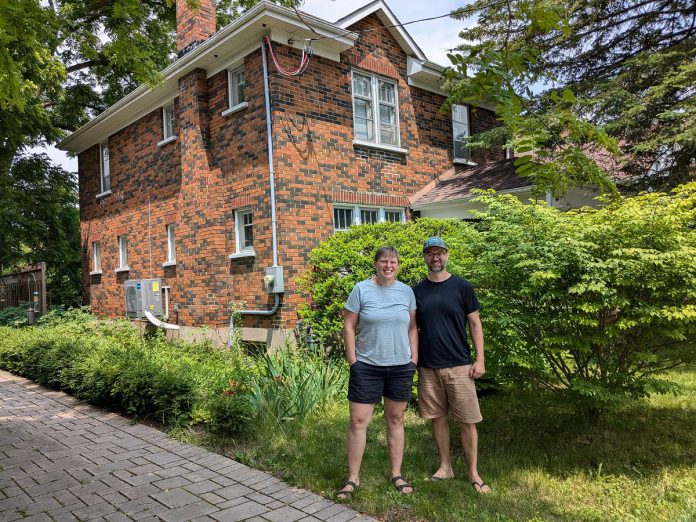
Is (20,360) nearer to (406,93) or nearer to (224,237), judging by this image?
(224,237)

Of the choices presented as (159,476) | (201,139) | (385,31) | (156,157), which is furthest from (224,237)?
(159,476)

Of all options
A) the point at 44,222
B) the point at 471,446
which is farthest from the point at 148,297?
the point at 471,446

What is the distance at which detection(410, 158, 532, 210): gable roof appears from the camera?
11062 millimetres

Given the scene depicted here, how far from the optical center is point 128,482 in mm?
4488

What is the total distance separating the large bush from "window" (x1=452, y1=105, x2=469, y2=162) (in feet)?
29.3

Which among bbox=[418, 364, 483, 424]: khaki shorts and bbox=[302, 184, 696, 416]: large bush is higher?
bbox=[302, 184, 696, 416]: large bush

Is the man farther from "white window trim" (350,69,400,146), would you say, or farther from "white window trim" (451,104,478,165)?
"white window trim" (451,104,478,165)

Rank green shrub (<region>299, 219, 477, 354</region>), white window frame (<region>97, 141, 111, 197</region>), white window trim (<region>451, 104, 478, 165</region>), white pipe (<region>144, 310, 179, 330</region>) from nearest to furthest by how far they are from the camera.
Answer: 1. green shrub (<region>299, 219, 477, 354</region>)
2. white pipe (<region>144, 310, 179, 330</region>)
3. white window trim (<region>451, 104, 478, 165</region>)
4. white window frame (<region>97, 141, 111, 197</region>)

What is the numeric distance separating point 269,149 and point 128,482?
652 cm

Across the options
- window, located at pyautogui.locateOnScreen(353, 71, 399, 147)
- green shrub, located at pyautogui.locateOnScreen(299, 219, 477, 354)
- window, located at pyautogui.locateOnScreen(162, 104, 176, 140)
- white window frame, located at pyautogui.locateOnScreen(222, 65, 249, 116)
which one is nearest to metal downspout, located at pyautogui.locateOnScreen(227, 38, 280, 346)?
green shrub, located at pyautogui.locateOnScreen(299, 219, 477, 354)

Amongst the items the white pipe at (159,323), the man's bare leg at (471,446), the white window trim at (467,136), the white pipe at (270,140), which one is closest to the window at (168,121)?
the white pipe at (270,140)

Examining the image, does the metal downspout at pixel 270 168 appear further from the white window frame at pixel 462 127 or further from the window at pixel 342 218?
the white window frame at pixel 462 127

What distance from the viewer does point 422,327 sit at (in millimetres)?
4266

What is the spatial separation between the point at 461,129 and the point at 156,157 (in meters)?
8.00
